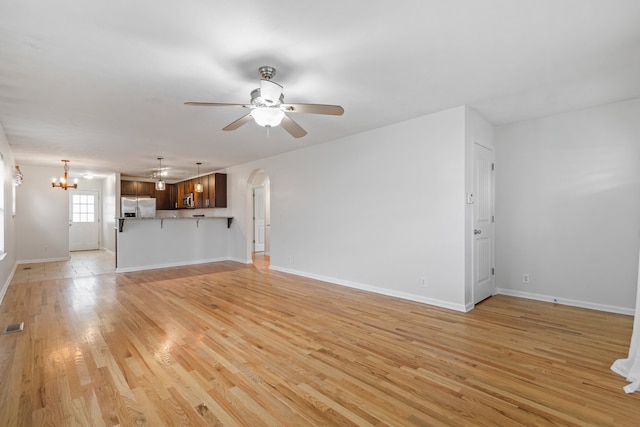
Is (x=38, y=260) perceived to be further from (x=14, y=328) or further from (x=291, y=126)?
(x=291, y=126)

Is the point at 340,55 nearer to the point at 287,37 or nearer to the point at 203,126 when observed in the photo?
the point at 287,37

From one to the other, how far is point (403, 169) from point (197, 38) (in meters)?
3.03

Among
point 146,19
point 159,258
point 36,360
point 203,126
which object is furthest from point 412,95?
point 159,258

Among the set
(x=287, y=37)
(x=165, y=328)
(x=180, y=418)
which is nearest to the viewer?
(x=180, y=418)

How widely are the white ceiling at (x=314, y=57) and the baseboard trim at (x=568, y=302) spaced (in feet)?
8.04

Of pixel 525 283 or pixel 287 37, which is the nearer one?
pixel 287 37

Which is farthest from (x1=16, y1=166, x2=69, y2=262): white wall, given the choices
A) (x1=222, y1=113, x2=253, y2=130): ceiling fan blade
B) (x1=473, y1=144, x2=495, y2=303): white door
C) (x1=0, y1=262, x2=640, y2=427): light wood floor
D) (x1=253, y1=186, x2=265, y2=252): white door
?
(x1=473, y1=144, x2=495, y2=303): white door

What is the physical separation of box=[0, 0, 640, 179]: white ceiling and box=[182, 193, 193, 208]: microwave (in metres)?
4.84

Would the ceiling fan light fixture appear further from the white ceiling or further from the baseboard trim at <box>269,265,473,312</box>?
the baseboard trim at <box>269,265,473,312</box>

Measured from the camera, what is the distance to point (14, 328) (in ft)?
10.3

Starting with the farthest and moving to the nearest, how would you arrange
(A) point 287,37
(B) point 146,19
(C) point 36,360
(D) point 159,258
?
(D) point 159,258
(C) point 36,360
(A) point 287,37
(B) point 146,19

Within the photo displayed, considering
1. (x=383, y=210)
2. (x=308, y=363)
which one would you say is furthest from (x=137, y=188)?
(x=308, y=363)

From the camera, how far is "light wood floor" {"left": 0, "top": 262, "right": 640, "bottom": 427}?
1814 millimetres

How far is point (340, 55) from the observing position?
2.47 meters
